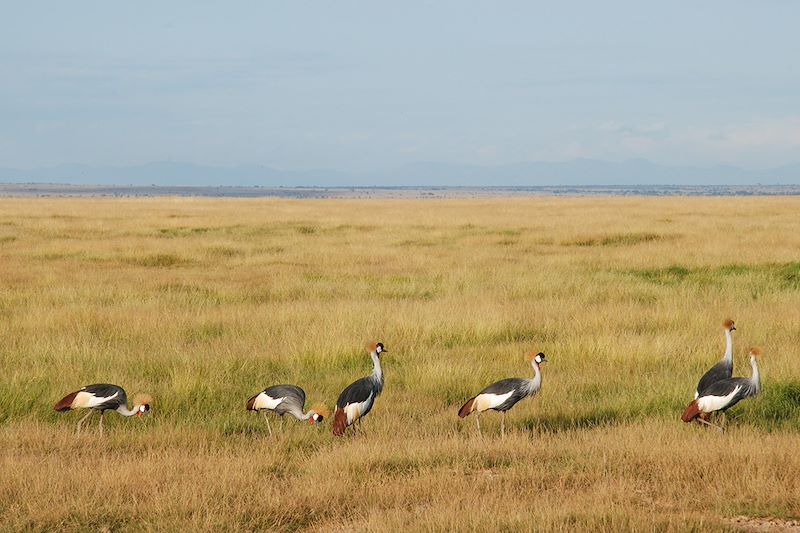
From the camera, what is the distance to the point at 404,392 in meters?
9.62

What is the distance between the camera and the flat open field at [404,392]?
5906mm

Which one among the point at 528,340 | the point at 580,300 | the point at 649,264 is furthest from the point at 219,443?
the point at 649,264

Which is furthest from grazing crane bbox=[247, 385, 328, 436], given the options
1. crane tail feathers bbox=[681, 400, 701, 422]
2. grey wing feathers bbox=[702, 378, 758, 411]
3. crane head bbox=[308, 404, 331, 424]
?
grey wing feathers bbox=[702, 378, 758, 411]

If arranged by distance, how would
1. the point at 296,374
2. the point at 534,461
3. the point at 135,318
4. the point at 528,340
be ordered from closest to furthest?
the point at 534,461 < the point at 296,374 < the point at 528,340 < the point at 135,318

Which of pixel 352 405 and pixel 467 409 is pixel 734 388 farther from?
pixel 352 405

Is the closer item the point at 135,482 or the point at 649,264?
the point at 135,482

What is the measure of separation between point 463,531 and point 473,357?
6136 mm

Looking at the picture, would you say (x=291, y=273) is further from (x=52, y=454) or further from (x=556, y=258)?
(x=52, y=454)

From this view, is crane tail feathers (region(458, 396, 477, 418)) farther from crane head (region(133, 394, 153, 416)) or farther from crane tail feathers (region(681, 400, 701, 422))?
crane head (region(133, 394, 153, 416))

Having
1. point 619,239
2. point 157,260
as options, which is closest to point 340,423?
point 157,260

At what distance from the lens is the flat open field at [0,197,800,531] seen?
19.4ft

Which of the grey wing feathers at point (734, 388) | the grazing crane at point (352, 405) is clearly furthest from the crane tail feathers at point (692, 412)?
the grazing crane at point (352, 405)

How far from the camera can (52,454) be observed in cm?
704

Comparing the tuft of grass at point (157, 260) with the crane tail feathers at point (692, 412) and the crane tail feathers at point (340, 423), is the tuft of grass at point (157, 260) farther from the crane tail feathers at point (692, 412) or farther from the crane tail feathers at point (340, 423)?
the crane tail feathers at point (692, 412)
